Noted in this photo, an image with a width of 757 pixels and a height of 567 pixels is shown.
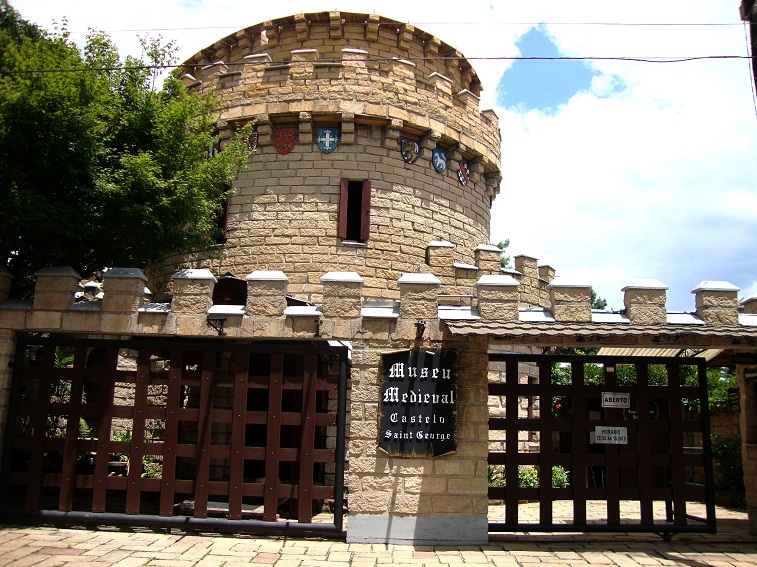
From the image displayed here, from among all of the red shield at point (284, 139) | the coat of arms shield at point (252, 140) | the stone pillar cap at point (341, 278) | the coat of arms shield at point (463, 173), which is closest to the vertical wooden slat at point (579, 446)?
the stone pillar cap at point (341, 278)

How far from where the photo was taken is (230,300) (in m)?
10.6

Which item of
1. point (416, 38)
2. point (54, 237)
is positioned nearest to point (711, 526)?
point (54, 237)

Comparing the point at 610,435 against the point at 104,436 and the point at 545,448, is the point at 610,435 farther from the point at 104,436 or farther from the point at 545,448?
the point at 104,436

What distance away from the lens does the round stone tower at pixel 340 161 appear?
12.4m

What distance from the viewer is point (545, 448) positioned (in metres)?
8.36

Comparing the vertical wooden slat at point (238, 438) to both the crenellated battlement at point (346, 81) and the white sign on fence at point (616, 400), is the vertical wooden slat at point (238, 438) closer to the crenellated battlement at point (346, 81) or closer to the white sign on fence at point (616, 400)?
the white sign on fence at point (616, 400)

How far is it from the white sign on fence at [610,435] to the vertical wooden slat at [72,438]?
721 centimetres

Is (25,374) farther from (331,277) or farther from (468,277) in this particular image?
(468,277)

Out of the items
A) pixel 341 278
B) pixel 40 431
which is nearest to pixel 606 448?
pixel 341 278

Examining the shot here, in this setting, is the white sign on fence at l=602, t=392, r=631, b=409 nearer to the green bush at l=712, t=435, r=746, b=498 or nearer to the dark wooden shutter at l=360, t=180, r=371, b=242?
the green bush at l=712, t=435, r=746, b=498

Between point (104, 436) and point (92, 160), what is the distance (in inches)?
152

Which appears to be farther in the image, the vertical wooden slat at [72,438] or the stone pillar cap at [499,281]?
the stone pillar cap at [499,281]

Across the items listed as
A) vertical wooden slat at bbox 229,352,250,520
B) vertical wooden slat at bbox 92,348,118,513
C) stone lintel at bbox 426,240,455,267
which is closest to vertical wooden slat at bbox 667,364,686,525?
stone lintel at bbox 426,240,455,267

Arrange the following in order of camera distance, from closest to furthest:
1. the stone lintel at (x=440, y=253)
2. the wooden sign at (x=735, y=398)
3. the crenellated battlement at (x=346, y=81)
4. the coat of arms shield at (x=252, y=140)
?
the wooden sign at (x=735, y=398)
the stone lintel at (x=440, y=253)
the crenellated battlement at (x=346, y=81)
the coat of arms shield at (x=252, y=140)
